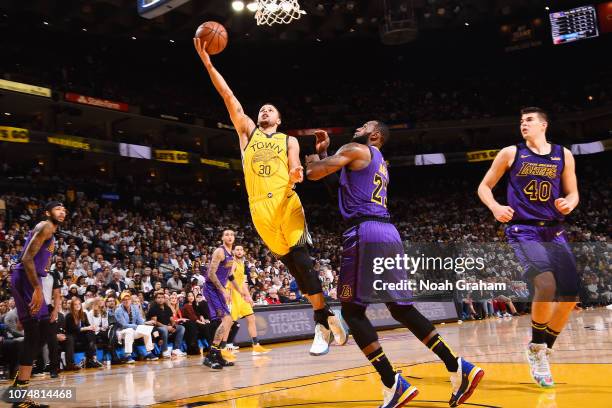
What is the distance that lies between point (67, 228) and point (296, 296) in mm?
8017

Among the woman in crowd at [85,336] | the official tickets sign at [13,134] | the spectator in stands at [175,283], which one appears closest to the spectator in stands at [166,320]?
the woman in crowd at [85,336]

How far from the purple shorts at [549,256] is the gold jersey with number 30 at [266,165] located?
7.34 feet

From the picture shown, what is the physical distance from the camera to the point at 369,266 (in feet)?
15.4

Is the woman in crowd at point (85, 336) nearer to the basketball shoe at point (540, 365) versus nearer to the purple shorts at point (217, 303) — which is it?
the purple shorts at point (217, 303)

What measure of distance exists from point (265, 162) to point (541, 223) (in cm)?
257

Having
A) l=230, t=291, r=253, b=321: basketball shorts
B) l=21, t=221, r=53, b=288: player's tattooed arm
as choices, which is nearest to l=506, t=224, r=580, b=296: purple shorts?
l=21, t=221, r=53, b=288: player's tattooed arm

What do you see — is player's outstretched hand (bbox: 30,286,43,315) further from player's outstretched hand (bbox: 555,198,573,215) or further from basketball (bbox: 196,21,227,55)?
player's outstretched hand (bbox: 555,198,573,215)

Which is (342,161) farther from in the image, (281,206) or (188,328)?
(188,328)

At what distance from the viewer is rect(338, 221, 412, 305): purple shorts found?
4.67 m

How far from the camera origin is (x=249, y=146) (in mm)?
5820

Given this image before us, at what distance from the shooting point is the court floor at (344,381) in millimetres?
4996

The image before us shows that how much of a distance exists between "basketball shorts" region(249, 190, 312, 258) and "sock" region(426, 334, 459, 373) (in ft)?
5.04

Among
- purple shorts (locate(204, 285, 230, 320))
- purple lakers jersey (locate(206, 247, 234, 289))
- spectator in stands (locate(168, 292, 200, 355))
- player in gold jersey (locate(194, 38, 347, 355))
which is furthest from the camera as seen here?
spectator in stands (locate(168, 292, 200, 355))

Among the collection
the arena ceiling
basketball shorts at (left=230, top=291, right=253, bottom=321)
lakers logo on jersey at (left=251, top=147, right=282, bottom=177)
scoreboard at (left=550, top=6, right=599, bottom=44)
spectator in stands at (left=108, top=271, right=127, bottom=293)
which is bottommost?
basketball shorts at (left=230, top=291, right=253, bottom=321)
